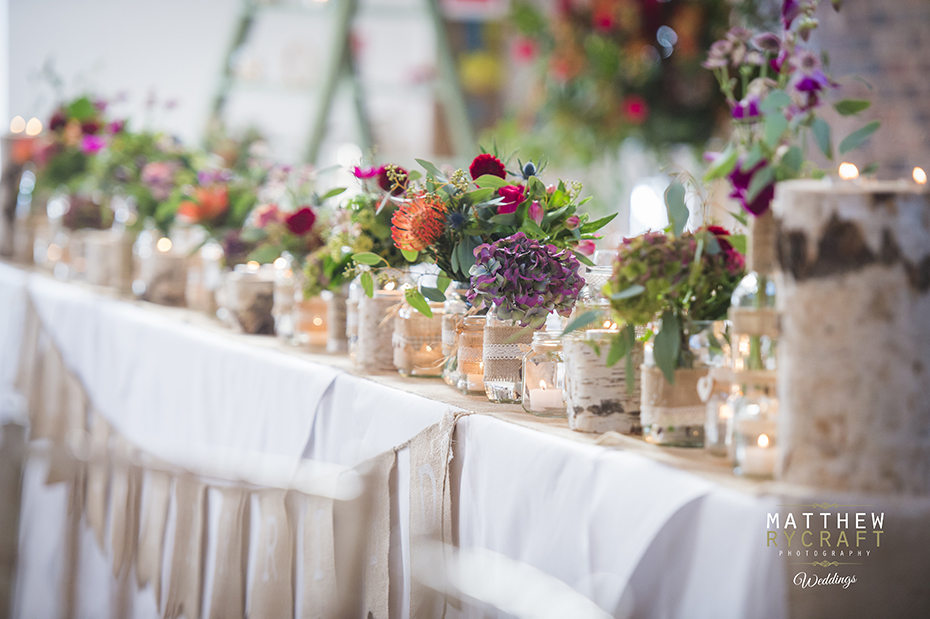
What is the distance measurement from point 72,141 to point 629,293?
238 cm

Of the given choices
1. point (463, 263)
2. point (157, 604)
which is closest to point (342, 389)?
point (463, 263)

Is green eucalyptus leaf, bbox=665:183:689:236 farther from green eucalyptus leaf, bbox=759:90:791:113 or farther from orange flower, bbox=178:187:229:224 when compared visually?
orange flower, bbox=178:187:229:224

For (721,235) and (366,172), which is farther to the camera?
(366,172)

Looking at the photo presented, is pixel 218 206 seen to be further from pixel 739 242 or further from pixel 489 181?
pixel 739 242

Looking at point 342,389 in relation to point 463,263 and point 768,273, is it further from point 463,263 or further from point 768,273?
point 768,273

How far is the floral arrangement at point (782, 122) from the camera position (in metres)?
0.76

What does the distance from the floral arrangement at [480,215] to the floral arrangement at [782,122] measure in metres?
0.31

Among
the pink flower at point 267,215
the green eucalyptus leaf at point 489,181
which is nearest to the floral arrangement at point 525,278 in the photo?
the green eucalyptus leaf at point 489,181

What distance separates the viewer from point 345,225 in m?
1.48

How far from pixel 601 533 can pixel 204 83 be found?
4.71 metres

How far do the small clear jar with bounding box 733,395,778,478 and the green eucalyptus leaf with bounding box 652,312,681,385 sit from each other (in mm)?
78

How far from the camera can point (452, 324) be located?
1216 millimetres

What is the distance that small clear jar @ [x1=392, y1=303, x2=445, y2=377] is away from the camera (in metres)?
1.30

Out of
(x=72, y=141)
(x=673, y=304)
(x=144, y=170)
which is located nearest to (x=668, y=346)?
(x=673, y=304)
